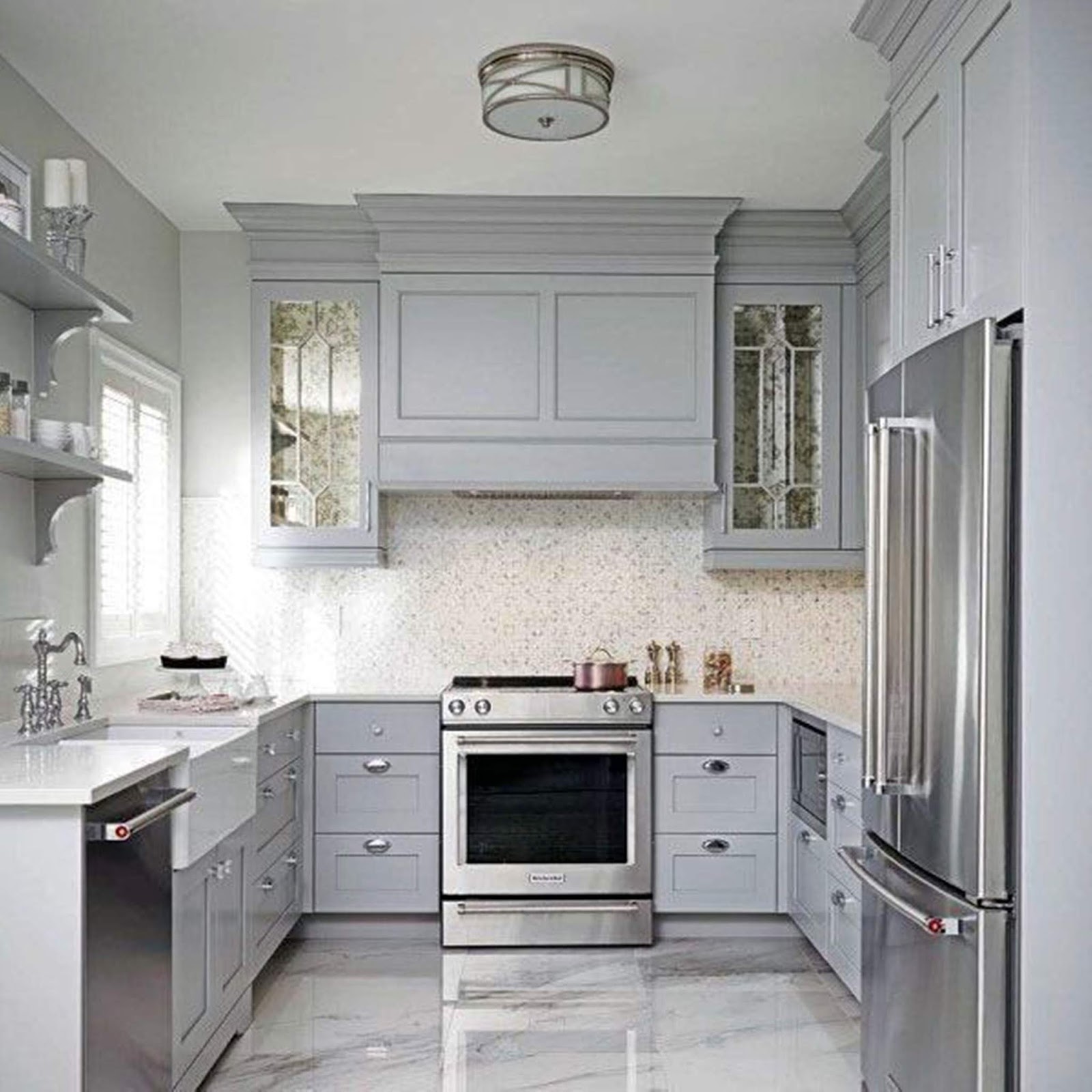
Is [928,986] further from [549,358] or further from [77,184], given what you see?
[549,358]

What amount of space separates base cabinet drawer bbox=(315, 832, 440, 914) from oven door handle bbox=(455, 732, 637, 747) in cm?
39

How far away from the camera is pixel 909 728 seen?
108 inches

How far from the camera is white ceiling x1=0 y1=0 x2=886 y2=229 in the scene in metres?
3.29

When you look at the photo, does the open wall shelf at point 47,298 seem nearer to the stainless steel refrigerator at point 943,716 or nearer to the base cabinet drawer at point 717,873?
the stainless steel refrigerator at point 943,716

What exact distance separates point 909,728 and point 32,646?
7.68ft

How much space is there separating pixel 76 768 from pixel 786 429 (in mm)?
3134

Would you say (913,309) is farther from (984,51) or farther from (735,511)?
(735,511)

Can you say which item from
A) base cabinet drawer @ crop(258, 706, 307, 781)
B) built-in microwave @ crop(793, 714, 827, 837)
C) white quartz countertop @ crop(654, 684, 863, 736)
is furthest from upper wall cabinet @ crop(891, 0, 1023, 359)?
base cabinet drawer @ crop(258, 706, 307, 781)

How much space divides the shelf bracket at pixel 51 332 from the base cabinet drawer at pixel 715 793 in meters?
2.43

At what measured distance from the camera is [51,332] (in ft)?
11.8

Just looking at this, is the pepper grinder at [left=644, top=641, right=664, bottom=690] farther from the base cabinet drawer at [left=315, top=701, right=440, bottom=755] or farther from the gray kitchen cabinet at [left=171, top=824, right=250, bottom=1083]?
the gray kitchen cabinet at [left=171, top=824, right=250, bottom=1083]

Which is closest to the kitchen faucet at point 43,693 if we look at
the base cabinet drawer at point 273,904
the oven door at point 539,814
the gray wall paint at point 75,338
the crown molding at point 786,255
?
the gray wall paint at point 75,338

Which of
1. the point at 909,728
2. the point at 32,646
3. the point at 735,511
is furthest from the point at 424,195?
the point at 909,728

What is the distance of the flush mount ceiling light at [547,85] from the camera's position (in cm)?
345
